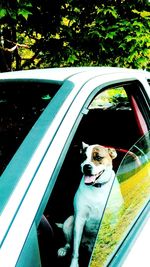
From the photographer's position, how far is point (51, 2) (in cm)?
646

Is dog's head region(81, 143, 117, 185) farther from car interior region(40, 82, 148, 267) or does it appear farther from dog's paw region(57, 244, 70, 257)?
dog's paw region(57, 244, 70, 257)

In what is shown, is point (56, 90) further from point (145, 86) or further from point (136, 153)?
point (145, 86)

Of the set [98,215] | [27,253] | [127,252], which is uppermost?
[27,253]

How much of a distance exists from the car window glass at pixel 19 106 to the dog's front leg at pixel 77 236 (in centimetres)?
69

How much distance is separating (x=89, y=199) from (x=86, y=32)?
4746 millimetres

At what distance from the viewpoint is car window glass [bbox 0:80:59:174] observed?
2.04 m

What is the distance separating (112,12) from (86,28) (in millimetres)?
651

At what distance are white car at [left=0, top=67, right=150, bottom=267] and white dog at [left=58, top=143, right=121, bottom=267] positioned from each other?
0.08 m

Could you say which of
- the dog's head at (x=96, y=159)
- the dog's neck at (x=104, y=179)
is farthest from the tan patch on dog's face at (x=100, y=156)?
the dog's neck at (x=104, y=179)

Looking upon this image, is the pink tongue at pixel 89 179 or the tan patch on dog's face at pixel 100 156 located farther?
the tan patch on dog's face at pixel 100 156

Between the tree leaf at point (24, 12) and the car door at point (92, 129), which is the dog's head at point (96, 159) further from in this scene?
the tree leaf at point (24, 12)

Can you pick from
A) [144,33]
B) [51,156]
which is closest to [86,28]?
[144,33]

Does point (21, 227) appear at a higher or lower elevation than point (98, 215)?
higher

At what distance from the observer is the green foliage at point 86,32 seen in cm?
649
